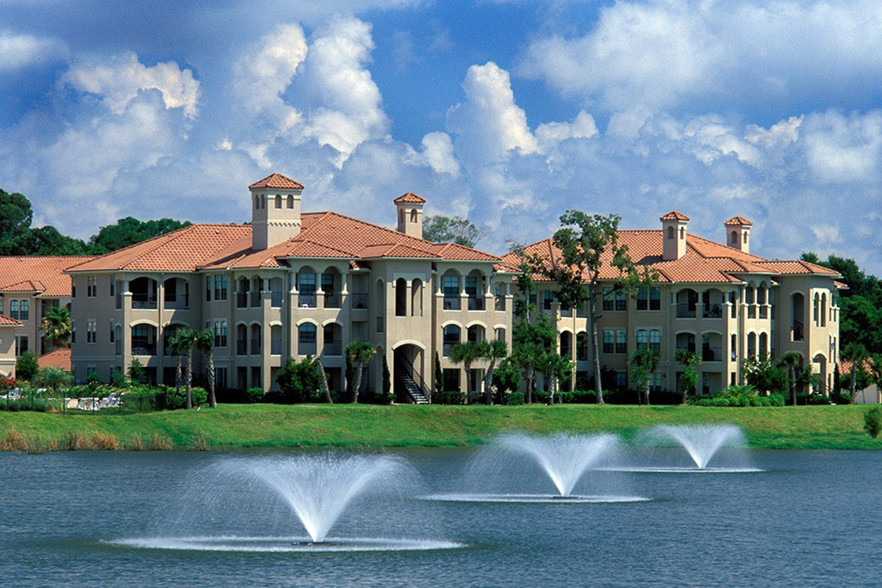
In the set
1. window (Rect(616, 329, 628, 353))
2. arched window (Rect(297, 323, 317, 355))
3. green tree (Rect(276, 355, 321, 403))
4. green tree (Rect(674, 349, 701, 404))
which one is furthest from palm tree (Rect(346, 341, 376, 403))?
window (Rect(616, 329, 628, 353))

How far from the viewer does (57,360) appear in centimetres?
11612

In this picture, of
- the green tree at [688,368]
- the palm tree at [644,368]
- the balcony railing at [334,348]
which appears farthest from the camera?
the green tree at [688,368]

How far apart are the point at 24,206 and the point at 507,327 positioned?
297ft

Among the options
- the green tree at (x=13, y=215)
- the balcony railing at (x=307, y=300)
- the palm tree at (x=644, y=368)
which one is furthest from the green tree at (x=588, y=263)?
the green tree at (x=13, y=215)

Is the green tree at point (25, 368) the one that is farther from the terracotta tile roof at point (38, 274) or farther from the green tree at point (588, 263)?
the green tree at point (588, 263)

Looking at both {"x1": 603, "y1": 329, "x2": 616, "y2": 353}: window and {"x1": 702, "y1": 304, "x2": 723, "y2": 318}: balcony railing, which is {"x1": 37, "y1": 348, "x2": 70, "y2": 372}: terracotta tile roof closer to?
{"x1": 603, "y1": 329, "x2": 616, "y2": 353}: window

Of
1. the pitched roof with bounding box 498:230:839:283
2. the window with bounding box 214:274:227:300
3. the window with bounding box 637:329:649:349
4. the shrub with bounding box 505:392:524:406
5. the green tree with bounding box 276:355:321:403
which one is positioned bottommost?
the shrub with bounding box 505:392:524:406

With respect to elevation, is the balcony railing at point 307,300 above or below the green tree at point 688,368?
above

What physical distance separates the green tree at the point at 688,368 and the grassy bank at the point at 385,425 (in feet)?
18.8

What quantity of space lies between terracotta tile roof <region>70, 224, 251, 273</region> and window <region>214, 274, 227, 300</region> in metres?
2.41

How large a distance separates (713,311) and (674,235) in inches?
257

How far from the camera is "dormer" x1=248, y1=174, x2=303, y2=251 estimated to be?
100 metres

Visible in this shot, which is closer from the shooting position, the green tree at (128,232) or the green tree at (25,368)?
the green tree at (25,368)

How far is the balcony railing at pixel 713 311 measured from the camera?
109m
